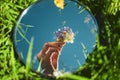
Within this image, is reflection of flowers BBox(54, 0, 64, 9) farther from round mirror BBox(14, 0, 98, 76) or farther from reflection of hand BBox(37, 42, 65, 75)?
→ reflection of hand BBox(37, 42, 65, 75)

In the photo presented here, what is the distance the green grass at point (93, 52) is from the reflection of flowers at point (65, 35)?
117 mm

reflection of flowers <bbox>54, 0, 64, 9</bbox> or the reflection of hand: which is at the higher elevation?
reflection of flowers <bbox>54, 0, 64, 9</bbox>

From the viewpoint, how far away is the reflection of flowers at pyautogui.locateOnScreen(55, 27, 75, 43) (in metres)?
1.72

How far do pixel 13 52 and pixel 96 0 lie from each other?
482mm

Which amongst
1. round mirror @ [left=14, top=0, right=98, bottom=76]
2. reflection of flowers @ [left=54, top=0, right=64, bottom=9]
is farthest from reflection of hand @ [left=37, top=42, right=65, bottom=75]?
reflection of flowers @ [left=54, top=0, right=64, bottom=9]

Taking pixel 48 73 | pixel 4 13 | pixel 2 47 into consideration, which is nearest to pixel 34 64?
pixel 48 73

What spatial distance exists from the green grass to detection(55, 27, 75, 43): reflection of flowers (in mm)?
117

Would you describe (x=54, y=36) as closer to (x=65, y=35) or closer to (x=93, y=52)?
(x=65, y=35)

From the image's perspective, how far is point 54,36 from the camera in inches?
67.4

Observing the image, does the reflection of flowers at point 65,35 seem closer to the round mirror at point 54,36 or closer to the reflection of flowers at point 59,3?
the round mirror at point 54,36

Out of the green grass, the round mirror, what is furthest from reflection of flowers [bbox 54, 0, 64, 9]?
the green grass

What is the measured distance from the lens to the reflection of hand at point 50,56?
1.67 metres

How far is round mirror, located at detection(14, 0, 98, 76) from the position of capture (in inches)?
65.8

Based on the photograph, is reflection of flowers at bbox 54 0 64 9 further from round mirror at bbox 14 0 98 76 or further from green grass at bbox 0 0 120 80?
green grass at bbox 0 0 120 80
